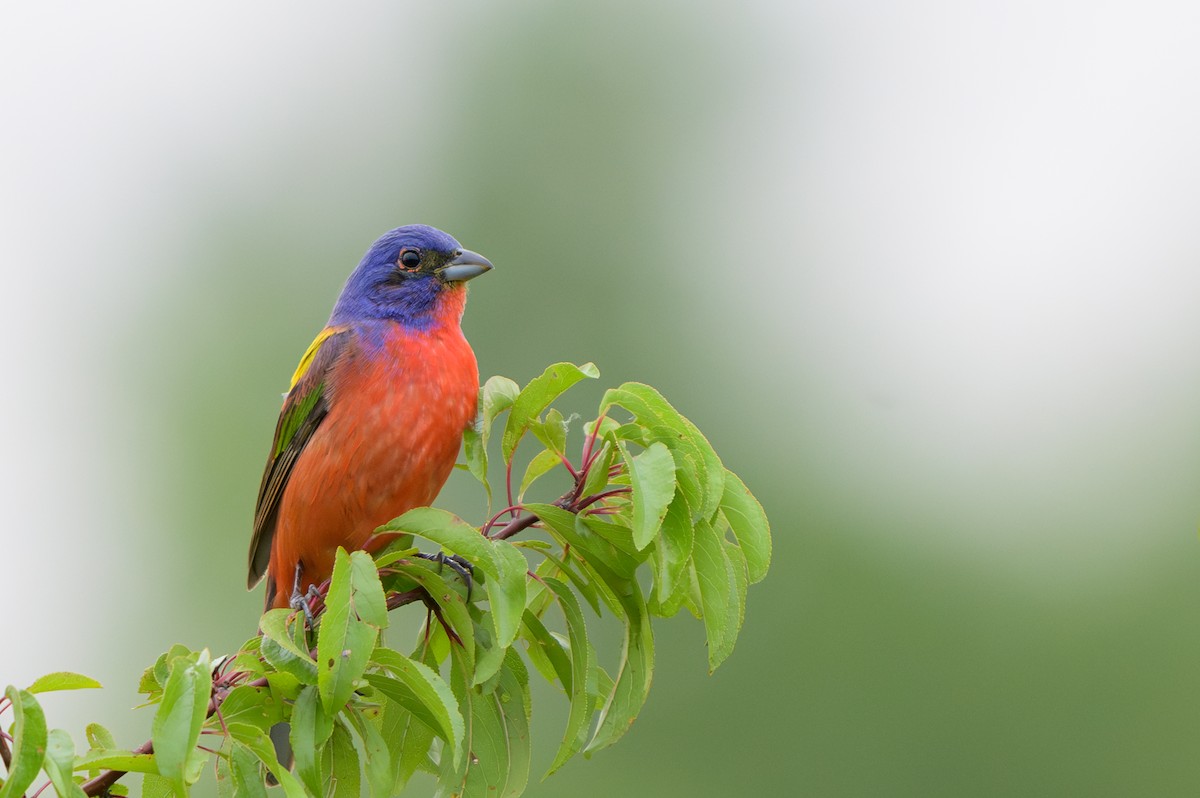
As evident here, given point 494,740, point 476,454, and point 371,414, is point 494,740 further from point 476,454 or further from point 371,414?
point 371,414

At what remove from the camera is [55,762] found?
2.20 m

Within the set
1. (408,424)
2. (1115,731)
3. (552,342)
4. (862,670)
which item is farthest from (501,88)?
(408,424)

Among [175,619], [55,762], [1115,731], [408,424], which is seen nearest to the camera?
[55,762]

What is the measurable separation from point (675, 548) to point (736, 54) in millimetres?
25280

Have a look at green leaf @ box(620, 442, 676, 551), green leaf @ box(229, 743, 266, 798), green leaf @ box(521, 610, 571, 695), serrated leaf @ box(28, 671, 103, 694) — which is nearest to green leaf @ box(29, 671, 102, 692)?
serrated leaf @ box(28, 671, 103, 694)

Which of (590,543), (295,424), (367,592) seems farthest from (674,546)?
(295,424)

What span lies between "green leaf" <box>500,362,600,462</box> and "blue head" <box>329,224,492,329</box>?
1.61 meters

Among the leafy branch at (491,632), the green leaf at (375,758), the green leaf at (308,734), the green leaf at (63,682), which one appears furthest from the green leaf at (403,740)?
the green leaf at (63,682)

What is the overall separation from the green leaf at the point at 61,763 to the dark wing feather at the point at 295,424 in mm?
2408

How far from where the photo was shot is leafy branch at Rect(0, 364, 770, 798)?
2689mm

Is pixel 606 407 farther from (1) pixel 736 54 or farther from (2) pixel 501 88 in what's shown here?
(1) pixel 736 54

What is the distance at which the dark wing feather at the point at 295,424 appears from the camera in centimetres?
466

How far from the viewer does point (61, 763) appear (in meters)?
2.21

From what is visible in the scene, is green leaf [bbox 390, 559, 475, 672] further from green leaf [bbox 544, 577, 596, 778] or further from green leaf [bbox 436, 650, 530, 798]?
green leaf [bbox 544, 577, 596, 778]
